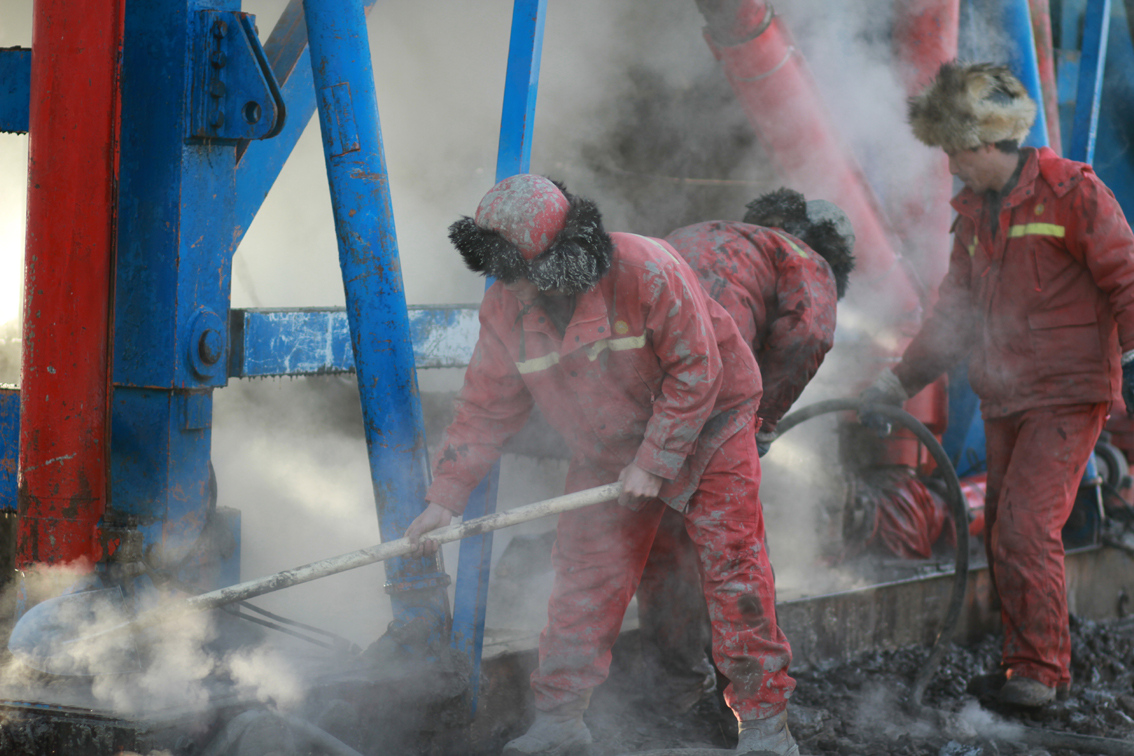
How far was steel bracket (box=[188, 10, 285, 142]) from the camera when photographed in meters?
2.04

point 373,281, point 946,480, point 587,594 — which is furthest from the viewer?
point 946,480

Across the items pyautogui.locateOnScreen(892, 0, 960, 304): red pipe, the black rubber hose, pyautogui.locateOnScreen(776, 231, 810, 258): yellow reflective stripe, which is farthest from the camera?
pyautogui.locateOnScreen(892, 0, 960, 304): red pipe

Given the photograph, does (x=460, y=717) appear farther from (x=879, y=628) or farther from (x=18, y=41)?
(x=18, y=41)

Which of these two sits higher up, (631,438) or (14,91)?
(14,91)

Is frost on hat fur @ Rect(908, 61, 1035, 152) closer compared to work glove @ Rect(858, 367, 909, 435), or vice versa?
frost on hat fur @ Rect(908, 61, 1035, 152)

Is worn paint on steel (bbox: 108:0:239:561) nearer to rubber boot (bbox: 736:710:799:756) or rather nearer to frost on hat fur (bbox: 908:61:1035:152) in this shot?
rubber boot (bbox: 736:710:799:756)

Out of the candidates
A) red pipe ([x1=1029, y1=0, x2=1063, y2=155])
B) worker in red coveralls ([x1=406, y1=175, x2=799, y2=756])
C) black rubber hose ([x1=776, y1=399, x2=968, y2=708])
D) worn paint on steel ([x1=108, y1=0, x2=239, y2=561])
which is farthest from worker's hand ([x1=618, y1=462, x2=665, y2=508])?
red pipe ([x1=1029, y1=0, x2=1063, y2=155])

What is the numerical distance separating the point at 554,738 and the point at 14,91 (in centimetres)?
221

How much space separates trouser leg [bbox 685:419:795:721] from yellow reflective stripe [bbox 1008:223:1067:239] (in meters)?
1.54

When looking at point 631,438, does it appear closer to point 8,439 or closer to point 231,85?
point 231,85

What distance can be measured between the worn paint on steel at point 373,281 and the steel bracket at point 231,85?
0.33 m

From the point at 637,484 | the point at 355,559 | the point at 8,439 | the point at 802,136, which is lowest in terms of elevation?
the point at 355,559

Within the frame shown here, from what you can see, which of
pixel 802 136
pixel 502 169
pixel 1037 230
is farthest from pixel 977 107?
pixel 502 169

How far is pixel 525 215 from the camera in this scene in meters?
2.16
